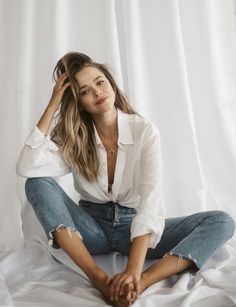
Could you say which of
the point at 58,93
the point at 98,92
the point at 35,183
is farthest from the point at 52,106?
the point at 35,183

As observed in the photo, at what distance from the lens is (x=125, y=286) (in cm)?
99

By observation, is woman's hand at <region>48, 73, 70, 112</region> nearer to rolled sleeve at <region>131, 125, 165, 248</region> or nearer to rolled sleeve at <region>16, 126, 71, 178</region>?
rolled sleeve at <region>16, 126, 71, 178</region>

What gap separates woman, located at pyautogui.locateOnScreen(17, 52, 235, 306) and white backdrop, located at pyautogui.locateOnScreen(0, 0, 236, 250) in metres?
0.38

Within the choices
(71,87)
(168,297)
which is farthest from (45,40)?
(168,297)

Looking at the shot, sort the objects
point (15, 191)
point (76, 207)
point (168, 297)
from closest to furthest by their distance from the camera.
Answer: point (168, 297), point (76, 207), point (15, 191)

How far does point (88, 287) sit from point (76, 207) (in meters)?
0.27

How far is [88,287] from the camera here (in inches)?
45.2

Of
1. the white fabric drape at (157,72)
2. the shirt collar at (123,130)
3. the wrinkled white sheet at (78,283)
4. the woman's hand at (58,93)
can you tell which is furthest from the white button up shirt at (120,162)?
the white fabric drape at (157,72)

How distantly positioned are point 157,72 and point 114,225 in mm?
820

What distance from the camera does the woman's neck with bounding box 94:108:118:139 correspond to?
139 centimetres

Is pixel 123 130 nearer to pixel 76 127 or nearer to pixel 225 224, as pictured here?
pixel 76 127

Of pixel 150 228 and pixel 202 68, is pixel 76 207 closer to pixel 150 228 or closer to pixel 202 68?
pixel 150 228

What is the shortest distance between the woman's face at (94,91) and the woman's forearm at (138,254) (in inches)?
18.2

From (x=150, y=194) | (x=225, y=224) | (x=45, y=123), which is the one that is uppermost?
(x=45, y=123)
